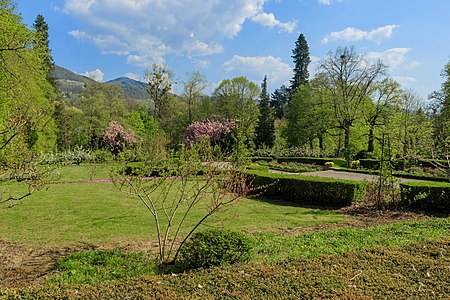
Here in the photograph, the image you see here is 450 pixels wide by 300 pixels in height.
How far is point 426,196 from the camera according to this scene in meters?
8.87

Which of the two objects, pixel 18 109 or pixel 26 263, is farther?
pixel 18 109

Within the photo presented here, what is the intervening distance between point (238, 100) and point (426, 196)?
32332 mm

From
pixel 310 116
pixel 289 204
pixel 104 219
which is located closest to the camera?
pixel 104 219

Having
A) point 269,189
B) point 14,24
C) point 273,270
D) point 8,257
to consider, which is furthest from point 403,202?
point 14,24

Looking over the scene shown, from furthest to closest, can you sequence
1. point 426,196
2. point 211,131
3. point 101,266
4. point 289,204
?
point 211,131
point 289,204
point 426,196
point 101,266

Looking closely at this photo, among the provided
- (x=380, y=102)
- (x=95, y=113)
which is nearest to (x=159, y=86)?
(x=95, y=113)

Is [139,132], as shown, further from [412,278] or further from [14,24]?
[412,278]

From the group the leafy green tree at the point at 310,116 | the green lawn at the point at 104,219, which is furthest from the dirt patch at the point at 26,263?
the leafy green tree at the point at 310,116

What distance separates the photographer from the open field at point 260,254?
3154 millimetres

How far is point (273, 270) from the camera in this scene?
3.67 m

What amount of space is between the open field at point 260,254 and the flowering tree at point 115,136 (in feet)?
69.8

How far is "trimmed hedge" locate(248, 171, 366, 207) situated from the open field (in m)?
0.72

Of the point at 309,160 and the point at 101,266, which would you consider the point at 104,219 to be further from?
the point at 309,160

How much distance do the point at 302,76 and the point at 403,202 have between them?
131 feet
